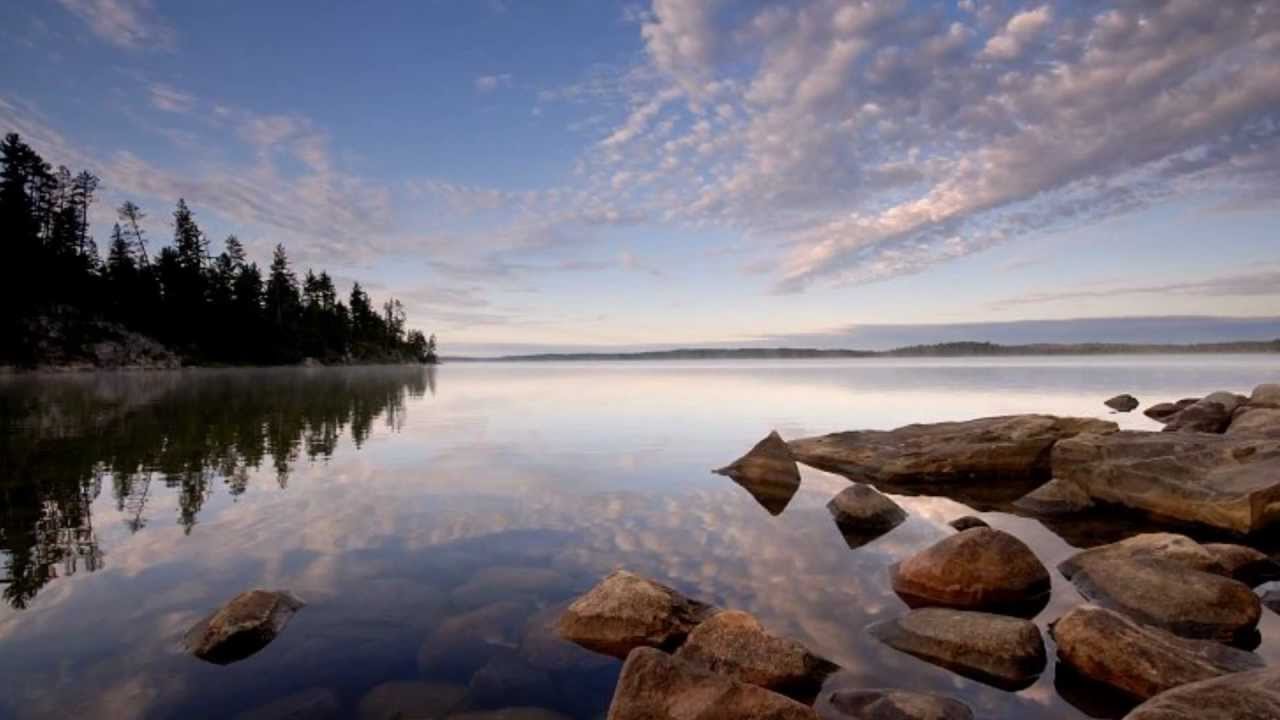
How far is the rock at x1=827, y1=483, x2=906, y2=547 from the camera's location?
466 inches

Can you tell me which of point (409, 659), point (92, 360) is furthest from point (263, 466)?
point (92, 360)

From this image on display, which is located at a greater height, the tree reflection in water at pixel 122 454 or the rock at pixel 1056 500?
the tree reflection in water at pixel 122 454

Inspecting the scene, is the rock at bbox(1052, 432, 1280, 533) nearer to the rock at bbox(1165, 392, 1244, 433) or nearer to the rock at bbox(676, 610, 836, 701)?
the rock at bbox(1165, 392, 1244, 433)

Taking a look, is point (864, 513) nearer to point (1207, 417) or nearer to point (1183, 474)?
point (1183, 474)

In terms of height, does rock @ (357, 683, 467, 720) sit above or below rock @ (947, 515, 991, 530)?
above

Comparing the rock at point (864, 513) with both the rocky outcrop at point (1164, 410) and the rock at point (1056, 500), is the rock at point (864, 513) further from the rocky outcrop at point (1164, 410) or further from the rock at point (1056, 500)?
the rocky outcrop at point (1164, 410)

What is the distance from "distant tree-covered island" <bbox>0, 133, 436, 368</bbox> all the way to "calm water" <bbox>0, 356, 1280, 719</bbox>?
68.8m

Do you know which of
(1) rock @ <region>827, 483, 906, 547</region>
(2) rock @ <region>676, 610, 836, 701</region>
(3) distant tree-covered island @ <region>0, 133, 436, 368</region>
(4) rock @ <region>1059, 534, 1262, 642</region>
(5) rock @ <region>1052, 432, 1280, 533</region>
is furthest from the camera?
(3) distant tree-covered island @ <region>0, 133, 436, 368</region>

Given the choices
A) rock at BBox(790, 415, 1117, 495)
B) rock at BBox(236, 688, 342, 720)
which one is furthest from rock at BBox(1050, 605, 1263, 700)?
rock at BBox(790, 415, 1117, 495)

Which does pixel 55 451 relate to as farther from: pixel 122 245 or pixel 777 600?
pixel 122 245

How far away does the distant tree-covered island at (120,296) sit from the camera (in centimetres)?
7262

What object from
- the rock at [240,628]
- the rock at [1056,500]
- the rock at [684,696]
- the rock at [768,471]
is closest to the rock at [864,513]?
the rock at [768,471]

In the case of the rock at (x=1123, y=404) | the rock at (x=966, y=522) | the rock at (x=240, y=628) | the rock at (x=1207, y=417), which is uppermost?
the rock at (x=240, y=628)

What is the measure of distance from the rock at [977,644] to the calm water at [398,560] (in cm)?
19
